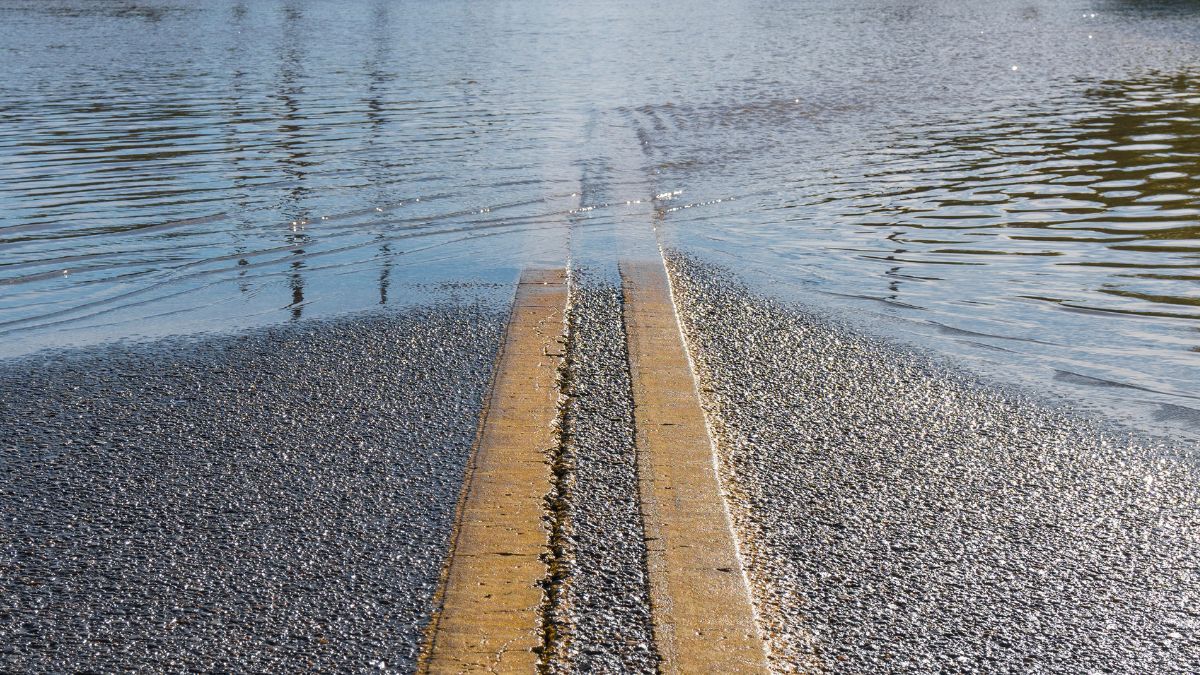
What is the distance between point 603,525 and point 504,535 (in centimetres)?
24

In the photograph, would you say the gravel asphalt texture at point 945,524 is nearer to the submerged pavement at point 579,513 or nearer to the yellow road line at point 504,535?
the submerged pavement at point 579,513

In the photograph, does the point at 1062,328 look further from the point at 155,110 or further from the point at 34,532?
the point at 155,110

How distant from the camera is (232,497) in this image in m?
3.17

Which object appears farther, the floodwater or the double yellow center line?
the floodwater

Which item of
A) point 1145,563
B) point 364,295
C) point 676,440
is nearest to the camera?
point 1145,563

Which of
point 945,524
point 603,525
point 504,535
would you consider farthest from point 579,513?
point 945,524

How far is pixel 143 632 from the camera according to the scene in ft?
8.23

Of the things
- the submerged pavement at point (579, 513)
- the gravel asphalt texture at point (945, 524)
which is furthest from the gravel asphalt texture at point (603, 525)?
the gravel asphalt texture at point (945, 524)

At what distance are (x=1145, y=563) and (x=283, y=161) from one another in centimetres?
785

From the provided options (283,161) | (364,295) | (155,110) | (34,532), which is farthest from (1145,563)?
(155,110)

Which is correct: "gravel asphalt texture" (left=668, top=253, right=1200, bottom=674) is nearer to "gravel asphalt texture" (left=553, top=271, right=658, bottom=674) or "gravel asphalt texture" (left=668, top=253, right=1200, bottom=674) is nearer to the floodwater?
"gravel asphalt texture" (left=553, top=271, right=658, bottom=674)

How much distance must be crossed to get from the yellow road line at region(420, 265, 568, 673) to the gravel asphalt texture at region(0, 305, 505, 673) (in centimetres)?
6

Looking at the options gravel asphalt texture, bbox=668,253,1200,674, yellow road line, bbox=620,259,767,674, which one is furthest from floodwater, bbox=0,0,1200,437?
yellow road line, bbox=620,259,767,674

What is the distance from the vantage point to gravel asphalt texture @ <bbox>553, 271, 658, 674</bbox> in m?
2.46
